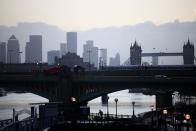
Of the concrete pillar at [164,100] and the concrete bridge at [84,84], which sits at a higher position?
the concrete bridge at [84,84]

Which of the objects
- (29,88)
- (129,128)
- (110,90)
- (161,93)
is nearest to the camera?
(129,128)

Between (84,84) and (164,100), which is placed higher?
(84,84)

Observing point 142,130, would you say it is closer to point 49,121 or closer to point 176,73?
point 49,121

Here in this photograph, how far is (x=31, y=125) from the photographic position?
45.3 m

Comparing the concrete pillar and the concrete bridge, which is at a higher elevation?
the concrete bridge

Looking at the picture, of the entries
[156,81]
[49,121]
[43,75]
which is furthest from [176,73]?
[49,121]

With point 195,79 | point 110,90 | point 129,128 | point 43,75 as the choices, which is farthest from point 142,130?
point 43,75

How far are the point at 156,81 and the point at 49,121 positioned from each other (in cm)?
4442

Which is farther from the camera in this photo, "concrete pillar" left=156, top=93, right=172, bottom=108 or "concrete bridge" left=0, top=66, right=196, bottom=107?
"concrete pillar" left=156, top=93, right=172, bottom=108

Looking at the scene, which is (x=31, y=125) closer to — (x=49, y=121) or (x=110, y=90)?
(x=49, y=121)

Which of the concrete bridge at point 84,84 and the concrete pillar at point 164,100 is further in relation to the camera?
the concrete pillar at point 164,100

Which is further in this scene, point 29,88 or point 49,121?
point 29,88

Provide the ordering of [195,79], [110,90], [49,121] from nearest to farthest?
[49,121] < [195,79] < [110,90]

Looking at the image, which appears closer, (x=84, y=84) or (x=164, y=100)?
(x=84, y=84)
